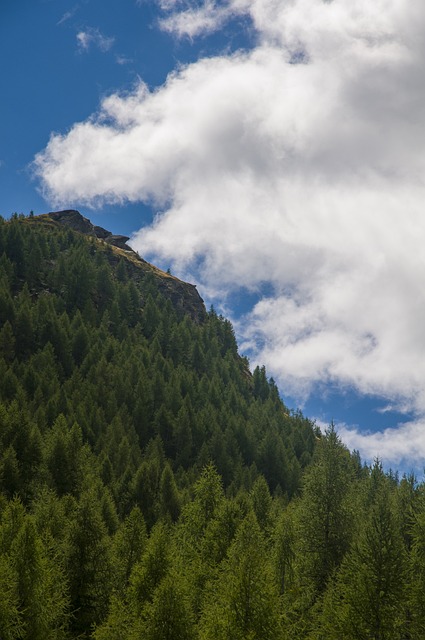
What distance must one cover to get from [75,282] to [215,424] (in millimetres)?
73741

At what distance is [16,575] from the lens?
38.1 meters

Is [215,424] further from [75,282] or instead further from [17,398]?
[75,282]

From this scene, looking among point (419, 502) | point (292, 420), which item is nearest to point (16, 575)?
point (419, 502)

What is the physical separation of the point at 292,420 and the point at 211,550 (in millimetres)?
114320

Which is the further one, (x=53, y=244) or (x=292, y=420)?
(x=53, y=244)

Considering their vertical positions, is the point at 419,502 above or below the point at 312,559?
above

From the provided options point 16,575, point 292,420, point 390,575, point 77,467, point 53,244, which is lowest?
point 16,575

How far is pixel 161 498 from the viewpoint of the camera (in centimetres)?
8006

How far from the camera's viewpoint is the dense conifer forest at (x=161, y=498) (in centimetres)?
3309

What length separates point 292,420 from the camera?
161 m

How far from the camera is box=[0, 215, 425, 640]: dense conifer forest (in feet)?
109

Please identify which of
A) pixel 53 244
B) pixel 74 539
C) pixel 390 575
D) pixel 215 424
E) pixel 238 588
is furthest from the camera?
pixel 53 244

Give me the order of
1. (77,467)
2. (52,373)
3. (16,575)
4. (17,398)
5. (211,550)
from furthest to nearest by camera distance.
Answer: (52,373) → (17,398) → (77,467) → (211,550) → (16,575)

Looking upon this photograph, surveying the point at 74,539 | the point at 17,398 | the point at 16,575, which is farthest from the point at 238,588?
the point at 17,398
